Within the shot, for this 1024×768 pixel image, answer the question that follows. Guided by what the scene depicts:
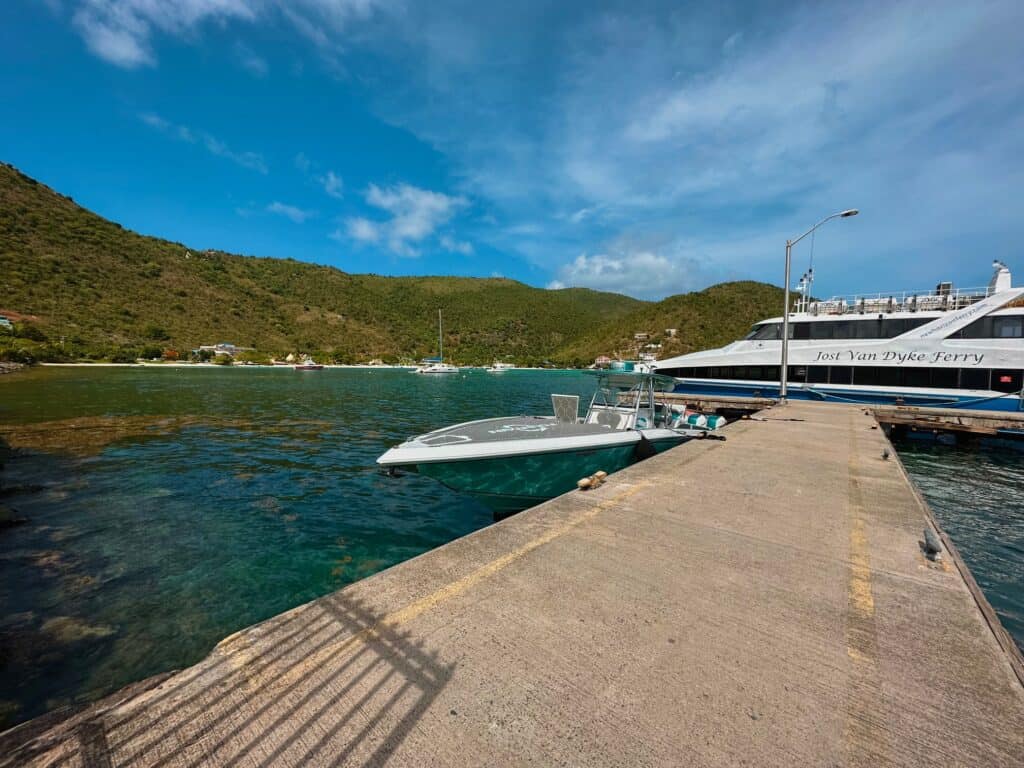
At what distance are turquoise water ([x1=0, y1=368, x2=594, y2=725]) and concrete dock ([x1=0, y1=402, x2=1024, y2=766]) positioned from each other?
3.51m

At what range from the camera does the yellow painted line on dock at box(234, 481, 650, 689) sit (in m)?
2.60

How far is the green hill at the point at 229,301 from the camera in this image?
267ft

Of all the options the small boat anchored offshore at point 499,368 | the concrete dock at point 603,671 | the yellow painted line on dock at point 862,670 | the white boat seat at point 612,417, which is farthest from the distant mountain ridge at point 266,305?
the yellow painted line on dock at point 862,670

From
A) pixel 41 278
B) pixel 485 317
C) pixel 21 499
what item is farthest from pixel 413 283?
pixel 21 499

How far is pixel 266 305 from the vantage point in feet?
409

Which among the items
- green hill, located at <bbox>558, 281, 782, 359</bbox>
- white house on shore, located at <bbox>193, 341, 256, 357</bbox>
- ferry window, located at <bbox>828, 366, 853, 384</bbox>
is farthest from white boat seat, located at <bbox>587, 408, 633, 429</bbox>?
white house on shore, located at <bbox>193, 341, 256, 357</bbox>

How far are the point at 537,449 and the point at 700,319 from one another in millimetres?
96444

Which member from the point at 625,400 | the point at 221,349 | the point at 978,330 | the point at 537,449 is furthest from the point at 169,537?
the point at 221,349

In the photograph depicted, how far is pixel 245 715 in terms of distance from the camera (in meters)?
2.28

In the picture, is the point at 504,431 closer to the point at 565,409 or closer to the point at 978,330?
the point at 565,409

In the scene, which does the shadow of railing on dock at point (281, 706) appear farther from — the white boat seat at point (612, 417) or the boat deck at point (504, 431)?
the white boat seat at point (612, 417)

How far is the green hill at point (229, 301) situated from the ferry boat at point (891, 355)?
307 ft

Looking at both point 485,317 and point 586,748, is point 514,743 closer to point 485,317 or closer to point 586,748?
point 586,748

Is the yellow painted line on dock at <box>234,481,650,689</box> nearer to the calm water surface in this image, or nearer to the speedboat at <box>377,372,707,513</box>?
the speedboat at <box>377,372,707,513</box>
